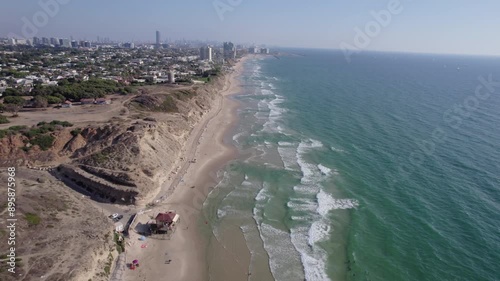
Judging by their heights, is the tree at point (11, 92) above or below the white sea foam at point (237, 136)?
above

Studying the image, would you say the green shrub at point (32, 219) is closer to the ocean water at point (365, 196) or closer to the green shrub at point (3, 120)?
the ocean water at point (365, 196)

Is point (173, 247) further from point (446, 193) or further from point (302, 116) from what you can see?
point (302, 116)

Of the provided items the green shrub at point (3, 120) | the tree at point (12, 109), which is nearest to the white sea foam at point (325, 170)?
the green shrub at point (3, 120)

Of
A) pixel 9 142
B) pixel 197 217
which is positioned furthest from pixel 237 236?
pixel 9 142

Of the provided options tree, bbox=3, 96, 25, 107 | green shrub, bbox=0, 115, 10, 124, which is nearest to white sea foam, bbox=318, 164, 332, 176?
green shrub, bbox=0, 115, 10, 124

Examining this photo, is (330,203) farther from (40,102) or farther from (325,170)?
(40,102)

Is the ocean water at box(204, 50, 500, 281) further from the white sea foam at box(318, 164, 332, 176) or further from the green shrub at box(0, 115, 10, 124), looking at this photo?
the green shrub at box(0, 115, 10, 124)
